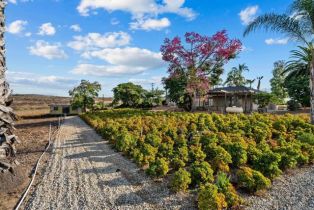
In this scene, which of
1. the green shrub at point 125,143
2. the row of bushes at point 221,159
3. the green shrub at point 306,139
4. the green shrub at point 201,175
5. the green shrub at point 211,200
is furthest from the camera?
the green shrub at point 125,143

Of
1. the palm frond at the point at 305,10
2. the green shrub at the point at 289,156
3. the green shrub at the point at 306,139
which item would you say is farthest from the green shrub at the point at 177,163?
the palm frond at the point at 305,10

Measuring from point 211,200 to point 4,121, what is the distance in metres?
5.50

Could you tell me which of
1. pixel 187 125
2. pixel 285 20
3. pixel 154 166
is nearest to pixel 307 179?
pixel 154 166

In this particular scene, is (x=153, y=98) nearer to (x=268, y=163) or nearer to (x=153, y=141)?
(x=153, y=141)

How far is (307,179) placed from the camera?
741cm

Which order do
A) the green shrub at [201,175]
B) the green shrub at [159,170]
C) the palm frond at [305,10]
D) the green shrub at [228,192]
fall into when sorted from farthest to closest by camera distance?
the palm frond at [305,10] → the green shrub at [159,170] → the green shrub at [201,175] → the green shrub at [228,192]

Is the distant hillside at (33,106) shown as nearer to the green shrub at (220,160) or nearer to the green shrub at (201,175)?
the green shrub at (220,160)

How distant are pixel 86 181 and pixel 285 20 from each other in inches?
507

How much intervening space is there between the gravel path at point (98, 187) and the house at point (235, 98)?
20235mm

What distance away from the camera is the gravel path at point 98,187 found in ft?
20.2

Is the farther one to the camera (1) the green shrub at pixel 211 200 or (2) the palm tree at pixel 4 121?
(2) the palm tree at pixel 4 121

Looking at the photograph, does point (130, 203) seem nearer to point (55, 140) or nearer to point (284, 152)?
point (284, 152)

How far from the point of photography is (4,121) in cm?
754

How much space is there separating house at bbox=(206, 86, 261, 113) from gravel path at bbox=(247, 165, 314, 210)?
815 inches
